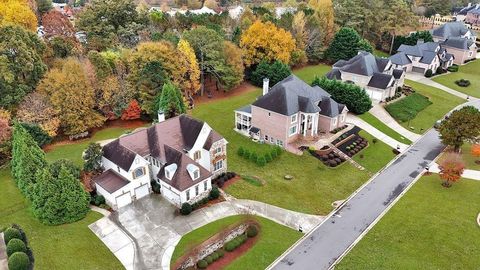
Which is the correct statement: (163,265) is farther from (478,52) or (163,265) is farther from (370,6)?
(478,52)

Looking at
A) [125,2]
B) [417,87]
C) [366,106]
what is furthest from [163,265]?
[417,87]

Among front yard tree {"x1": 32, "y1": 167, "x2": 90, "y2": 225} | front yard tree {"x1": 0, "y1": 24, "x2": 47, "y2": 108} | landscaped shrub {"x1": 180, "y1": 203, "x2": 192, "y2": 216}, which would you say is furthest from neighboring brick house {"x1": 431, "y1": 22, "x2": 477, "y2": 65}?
front yard tree {"x1": 32, "y1": 167, "x2": 90, "y2": 225}

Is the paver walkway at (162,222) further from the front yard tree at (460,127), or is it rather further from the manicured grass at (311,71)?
the manicured grass at (311,71)

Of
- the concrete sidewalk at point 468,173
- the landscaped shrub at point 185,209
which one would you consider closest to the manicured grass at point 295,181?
the landscaped shrub at point 185,209

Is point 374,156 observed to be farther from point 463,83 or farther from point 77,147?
point 77,147

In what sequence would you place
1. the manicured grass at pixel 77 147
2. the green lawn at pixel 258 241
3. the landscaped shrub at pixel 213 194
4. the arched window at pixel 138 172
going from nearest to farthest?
the green lawn at pixel 258 241 < the arched window at pixel 138 172 < the landscaped shrub at pixel 213 194 < the manicured grass at pixel 77 147
